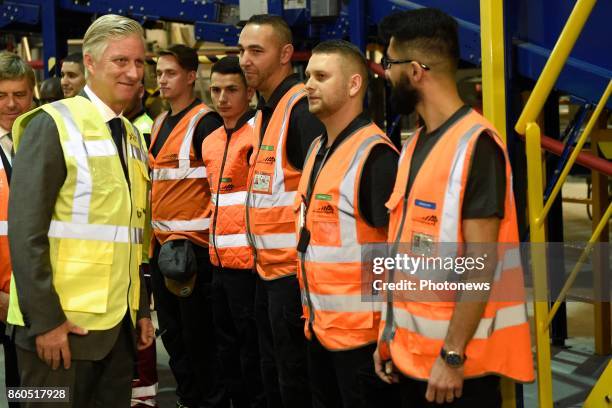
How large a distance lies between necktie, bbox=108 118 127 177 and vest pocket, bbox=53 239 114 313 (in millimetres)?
366

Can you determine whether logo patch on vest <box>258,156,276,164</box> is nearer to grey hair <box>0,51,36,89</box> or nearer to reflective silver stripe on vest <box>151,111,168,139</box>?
grey hair <box>0,51,36,89</box>

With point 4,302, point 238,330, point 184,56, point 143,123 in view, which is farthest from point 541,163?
point 143,123

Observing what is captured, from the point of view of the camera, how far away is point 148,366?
5320mm

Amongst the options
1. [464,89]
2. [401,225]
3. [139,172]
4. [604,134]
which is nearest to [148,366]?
[139,172]

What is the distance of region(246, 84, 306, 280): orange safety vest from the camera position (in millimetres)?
4043

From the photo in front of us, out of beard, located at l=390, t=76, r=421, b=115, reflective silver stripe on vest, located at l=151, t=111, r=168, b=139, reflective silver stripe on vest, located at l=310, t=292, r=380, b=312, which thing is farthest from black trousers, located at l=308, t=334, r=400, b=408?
reflective silver stripe on vest, located at l=151, t=111, r=168, b=139

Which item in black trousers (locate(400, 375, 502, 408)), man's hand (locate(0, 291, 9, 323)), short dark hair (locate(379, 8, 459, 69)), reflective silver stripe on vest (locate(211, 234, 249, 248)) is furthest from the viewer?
reflective silver stripe on vest (locate(211, 234, 249, 248))

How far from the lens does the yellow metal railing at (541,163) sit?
3336 millimetres

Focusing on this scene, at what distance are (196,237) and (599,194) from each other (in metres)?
2.98

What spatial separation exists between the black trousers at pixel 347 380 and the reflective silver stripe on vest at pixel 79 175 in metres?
1.06

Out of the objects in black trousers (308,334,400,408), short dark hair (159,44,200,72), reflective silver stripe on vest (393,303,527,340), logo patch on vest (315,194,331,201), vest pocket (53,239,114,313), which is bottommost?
black trousers (308,334,400,408)

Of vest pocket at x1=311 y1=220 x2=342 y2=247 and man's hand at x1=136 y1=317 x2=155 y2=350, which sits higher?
vest pocket at x1=311 y1=220 x2=342 y2=247

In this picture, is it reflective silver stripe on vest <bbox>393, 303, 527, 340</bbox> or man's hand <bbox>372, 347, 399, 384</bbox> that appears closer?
reflective silver stripe on vest <bbox>393, 303, 527, 340</bbox>

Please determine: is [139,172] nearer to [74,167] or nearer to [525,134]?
[74,167]
